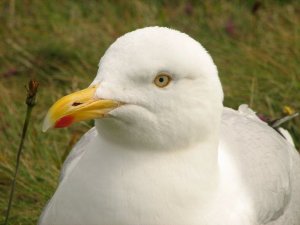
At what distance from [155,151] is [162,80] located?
326mm

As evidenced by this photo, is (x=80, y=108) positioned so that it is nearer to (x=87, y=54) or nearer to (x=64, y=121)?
(x=64, y=121)

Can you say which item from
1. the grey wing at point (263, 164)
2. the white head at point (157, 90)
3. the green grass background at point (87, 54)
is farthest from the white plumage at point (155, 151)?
the green grass background at point (87, 54)

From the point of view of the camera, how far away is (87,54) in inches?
263

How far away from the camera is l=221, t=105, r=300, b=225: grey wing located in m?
4.12

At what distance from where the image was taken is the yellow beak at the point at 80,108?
11.1 feet

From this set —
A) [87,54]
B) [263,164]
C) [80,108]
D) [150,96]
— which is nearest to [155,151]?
[150,96]

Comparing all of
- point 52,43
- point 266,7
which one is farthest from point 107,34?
point 266,7

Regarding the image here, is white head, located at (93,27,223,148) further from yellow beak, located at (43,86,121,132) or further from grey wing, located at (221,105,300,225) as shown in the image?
grey wing, located at (221,105,300,225)

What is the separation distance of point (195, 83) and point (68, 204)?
788mm

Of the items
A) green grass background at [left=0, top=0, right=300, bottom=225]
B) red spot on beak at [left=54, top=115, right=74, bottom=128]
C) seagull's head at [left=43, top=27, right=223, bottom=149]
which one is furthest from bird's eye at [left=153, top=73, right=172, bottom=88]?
green grass background at [left=0, top=0, right=300, bottom=225]

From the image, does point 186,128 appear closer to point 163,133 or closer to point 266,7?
point 163,133

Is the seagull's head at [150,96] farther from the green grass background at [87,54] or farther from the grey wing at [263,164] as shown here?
the green grass background at [87,54]

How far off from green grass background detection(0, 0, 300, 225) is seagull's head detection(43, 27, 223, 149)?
1.61 m

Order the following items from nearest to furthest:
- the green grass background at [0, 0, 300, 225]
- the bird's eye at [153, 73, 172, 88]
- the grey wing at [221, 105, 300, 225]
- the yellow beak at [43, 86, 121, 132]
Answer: the yellow beak at [43, 86, 121, 132] < the bird's eye at [153, 73, 172, 88] < the grey wing at [221, 105, 300, 225] < the green grass background at [0, 0, 300, 225]
